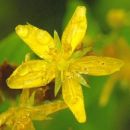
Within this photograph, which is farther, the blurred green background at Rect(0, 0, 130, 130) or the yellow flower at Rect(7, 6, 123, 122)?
the blurred green background at Rect(0, 0, 130, 130)

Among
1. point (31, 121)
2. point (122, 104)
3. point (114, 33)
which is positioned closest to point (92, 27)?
point (114, 33)

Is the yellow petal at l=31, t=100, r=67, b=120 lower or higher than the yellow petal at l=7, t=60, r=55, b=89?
lower

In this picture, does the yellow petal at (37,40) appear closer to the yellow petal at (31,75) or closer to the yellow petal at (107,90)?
the yellow petal at (31,75)

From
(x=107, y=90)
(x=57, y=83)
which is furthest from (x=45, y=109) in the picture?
(x=107, y=90)

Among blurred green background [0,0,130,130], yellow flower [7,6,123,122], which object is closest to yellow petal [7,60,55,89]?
yellow flower [7,6,123,122]

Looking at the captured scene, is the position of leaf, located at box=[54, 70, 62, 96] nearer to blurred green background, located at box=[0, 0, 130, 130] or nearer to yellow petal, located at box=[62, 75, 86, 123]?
yellow petal, located at box=[62, 75, 86, 123]

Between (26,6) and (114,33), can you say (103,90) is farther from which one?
(26,6)

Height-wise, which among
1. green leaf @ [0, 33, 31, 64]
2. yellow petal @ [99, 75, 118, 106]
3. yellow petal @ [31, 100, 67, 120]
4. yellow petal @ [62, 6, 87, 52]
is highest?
yellow petal @ [62, 6, 87, 52]
